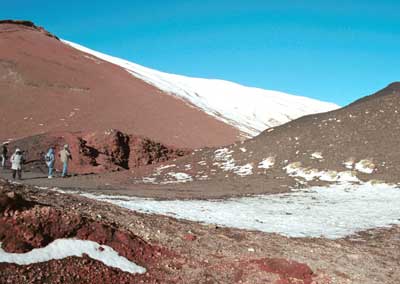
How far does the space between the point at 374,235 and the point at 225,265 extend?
14.4 feet

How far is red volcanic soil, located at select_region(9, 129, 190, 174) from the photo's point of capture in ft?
78.0

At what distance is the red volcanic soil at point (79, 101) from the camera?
3556 centimetres

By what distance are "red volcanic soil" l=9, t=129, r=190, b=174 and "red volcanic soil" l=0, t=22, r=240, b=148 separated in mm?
6708

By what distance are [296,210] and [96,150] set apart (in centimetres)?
1553

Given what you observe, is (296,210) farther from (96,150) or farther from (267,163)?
(96,150)

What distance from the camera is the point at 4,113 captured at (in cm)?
3578

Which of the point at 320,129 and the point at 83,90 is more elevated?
the point at 83,90

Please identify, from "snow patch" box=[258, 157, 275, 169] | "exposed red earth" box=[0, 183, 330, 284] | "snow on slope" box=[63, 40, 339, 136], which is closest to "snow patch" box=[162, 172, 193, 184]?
"snow patch" box=[258, 157, 275, 169]

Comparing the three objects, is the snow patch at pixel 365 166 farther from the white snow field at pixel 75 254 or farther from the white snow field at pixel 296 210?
the white snow field at pixel 75 254

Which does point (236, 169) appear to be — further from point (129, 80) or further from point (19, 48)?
point (19, 48)

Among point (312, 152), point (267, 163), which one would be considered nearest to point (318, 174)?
point (312, 152)

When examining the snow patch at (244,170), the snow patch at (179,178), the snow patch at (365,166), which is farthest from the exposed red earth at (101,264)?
the snow patch at (244,170)

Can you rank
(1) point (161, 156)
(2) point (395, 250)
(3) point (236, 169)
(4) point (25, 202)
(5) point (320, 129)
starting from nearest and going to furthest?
(4) point (25, 202)
(2) point (395, 250)
(3) point (236, 169)
(5) point (320, 129)
(1) point (161, 156)

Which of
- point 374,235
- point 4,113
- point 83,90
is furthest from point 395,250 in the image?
point 83,90
